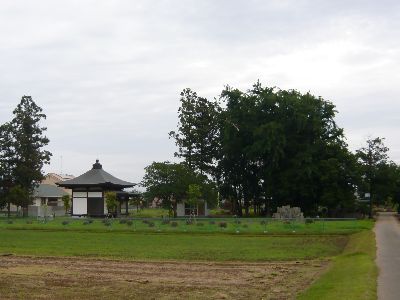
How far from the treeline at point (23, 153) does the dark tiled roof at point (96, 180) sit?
588cm

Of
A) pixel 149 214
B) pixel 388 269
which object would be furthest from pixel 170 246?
pixel 149 214

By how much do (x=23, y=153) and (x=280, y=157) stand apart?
95.3 ft

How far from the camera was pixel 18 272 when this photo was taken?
18.8 metres

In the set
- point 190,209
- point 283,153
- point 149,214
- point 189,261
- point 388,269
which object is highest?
point 283,153

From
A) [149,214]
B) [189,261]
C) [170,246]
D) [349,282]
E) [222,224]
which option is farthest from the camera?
[149,214]

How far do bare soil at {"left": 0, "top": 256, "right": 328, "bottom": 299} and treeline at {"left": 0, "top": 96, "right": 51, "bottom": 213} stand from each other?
43078mm

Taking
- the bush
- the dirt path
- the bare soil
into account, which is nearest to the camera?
the dirt path

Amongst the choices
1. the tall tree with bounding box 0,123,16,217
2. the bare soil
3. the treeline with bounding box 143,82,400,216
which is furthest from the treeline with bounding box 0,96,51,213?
the bare soil

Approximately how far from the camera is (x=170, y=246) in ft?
95.5

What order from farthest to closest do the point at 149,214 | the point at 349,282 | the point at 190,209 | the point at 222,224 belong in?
the point at 149,214, the point at 190,209, the point at 222,224, the point at 349,282

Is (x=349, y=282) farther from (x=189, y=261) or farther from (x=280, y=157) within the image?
(x=280, y=157)

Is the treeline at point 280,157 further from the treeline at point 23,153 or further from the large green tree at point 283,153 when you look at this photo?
the treeline at point 23,153

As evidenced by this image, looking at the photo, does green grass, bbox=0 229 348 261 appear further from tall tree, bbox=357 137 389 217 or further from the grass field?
tall tree, bbox=357 137 389 217

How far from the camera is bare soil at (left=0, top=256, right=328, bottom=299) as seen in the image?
14.4m
